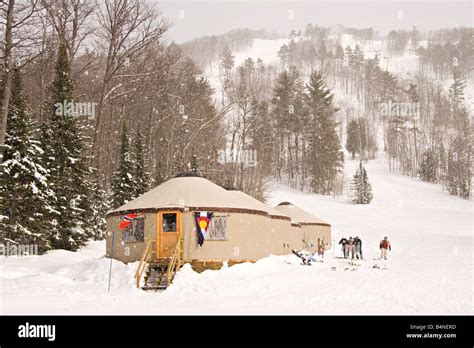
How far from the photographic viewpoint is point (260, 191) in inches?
1436

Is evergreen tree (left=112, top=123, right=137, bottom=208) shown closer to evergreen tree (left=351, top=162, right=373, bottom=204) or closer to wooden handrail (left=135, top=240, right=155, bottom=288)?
wooden handrail (left=135, top=240, right=155, bottom=288)

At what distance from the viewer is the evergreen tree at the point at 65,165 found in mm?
21672

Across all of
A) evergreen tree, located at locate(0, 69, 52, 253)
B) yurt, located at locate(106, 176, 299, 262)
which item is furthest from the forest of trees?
yurt, located at locate(106, 176, 299, 262)

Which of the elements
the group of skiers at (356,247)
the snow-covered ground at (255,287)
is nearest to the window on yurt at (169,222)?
the snow-covered ground at (255,287)

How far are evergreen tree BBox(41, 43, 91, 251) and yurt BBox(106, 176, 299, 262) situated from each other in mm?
4253

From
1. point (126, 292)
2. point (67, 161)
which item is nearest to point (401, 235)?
point (67, 161)

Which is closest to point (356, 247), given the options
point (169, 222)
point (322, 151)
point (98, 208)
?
point (169, 222)

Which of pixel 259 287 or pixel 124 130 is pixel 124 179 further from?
pixel 259 287

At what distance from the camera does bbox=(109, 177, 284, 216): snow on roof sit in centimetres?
1678

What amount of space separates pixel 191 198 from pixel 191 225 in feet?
3.29

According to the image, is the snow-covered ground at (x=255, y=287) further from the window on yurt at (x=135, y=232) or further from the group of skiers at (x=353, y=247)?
the window on yurt at (x=135, y=232)

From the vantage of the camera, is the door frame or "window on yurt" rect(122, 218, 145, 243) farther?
"window on yurt" rect(122, 218, 145, 243)

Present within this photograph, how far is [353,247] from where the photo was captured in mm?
23859
